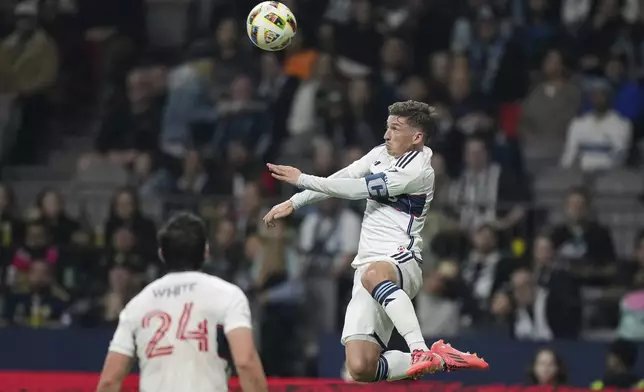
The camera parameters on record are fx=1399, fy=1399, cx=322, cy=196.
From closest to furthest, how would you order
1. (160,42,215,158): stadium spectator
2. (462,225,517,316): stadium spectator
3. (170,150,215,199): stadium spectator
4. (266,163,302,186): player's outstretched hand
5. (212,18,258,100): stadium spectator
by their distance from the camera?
(266,163,302,186): player's outstretched hand → (462,225,517,316): stadium spectator → (170,150,215,199): stadium spectator → (160,42,215,158): stadium spectator → (212,18,258,100): stadium spectator

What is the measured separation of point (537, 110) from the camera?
1463 cm

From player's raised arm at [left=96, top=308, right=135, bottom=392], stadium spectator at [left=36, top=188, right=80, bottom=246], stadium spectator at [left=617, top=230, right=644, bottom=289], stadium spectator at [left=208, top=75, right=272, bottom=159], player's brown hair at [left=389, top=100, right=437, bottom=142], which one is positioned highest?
stadium spectator at [left=208, top=75, right=272, bottom=159]

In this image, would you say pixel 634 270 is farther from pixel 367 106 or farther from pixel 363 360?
pixel 363 360

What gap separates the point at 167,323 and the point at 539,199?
8359 mm

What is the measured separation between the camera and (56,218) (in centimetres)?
1358

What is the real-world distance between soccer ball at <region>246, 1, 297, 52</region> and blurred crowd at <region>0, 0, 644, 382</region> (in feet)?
12.7

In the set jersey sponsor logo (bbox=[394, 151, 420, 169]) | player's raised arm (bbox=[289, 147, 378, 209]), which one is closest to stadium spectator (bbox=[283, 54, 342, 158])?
player's raised arm (bbox=[289, 147, 378, 209])

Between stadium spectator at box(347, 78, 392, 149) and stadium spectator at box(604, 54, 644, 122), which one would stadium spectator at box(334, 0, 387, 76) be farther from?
stadium spectator at box(604, 54, 644, 122)

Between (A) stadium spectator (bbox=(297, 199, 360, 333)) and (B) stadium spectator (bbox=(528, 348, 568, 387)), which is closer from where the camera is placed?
(B) stadium spectator (bbox=(528, 348, 568, 387))

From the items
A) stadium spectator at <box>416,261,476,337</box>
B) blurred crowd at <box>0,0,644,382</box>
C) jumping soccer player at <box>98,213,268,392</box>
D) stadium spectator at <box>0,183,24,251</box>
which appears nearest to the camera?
jumping soccer player at <box>98,213,268,392</box>

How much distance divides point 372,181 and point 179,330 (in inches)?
97.4

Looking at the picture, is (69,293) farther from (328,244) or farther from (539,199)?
(539,199)

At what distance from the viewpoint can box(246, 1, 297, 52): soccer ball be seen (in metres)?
8.73

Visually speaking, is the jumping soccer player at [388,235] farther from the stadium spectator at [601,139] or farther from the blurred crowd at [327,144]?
the stadium spectator at [601,139]
